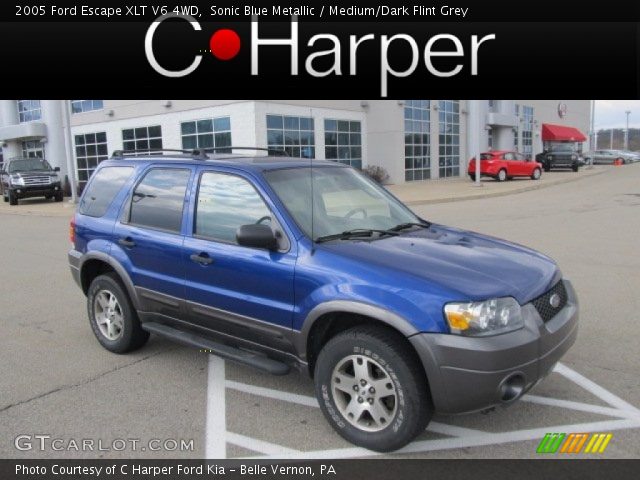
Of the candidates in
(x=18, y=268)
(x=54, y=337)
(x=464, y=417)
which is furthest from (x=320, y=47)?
(x=464, y=417)

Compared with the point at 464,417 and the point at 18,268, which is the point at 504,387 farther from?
the point at 18,268

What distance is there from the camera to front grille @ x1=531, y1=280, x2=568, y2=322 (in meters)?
3.54

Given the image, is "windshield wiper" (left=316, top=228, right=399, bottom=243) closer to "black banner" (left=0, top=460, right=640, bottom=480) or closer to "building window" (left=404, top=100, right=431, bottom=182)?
"black banner" (left=0, top=460, right=640, bottom=480)

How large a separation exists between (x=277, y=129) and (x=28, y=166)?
1115 centimetres

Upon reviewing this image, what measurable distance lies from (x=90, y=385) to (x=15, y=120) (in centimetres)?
3858

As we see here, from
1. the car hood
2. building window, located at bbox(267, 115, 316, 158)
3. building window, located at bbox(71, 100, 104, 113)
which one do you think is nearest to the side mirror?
the car hood

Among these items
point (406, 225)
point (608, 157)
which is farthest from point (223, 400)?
point (608, 157)

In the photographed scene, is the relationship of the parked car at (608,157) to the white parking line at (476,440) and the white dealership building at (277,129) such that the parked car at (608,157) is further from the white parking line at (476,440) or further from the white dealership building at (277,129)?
the white parking line at (476,440)

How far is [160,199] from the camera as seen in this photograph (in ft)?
15.6

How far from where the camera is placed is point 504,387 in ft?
10.6

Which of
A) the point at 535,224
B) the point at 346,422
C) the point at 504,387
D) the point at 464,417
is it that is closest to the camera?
the point at 504,387

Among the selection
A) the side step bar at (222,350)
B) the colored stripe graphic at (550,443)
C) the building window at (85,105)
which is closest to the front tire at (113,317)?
the side step bar at (222,350)

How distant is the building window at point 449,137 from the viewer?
116 ft
